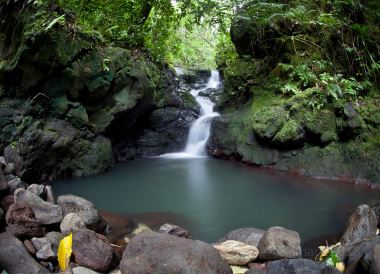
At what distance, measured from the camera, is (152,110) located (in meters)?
12.6

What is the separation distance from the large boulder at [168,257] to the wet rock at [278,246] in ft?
2.61

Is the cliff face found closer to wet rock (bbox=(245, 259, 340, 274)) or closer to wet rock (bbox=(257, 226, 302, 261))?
wet rock (bbox=(257, 226, 302, 261))

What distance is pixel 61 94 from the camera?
8.96m

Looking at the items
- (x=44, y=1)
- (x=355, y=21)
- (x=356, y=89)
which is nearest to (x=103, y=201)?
(x=44, y=1)

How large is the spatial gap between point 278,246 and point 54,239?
2.87 metres

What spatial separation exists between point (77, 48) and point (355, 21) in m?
7.99

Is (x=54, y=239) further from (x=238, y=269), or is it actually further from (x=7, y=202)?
(x=238, y=269)

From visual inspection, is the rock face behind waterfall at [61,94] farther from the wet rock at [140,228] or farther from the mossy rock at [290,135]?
the mossy rock at [290,135]

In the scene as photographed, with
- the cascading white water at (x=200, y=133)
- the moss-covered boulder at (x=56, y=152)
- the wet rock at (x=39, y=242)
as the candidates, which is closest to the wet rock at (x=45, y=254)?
the wet rock at (x=39, y=242)

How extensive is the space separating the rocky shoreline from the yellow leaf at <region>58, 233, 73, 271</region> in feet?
0.19

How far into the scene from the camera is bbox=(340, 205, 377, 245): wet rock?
477 centimetres

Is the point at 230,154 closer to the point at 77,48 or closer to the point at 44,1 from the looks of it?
the point at 77,48

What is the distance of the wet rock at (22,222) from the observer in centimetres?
432

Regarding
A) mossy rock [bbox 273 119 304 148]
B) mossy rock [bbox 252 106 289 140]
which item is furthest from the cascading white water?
mossy rock [bbox 273 119 304 148]
